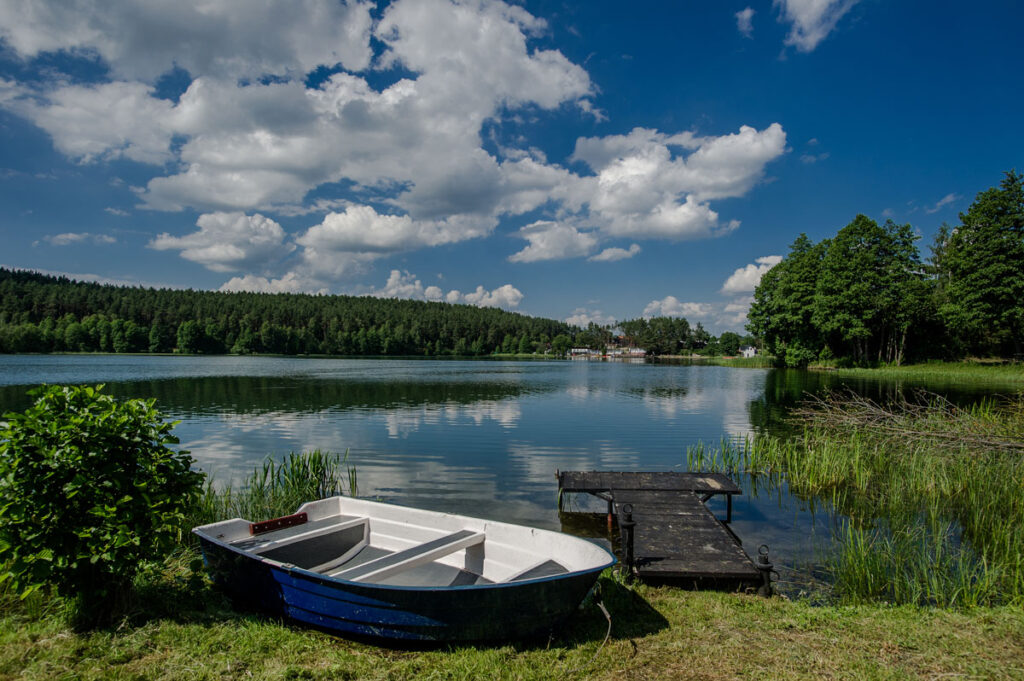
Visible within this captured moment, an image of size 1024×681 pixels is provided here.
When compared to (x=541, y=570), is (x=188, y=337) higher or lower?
higher

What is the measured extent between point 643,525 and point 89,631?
290 inches

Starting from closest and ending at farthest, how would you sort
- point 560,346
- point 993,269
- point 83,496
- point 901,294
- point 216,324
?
point 83,496, point 993,269, point 901,294, point 216,324, point 560,346

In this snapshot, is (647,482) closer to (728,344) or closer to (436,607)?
(436,607)

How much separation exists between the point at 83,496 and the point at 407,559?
10.2 ft

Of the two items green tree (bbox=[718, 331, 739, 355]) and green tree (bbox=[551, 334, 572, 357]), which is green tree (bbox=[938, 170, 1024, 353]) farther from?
green tree (bbox=[551, 334, 572, 357])

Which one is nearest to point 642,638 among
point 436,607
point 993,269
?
point 436,607

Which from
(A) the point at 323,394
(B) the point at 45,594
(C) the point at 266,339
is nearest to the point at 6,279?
(C) the point at 266,339

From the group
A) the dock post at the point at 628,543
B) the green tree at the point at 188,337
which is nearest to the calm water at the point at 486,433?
the dock post at the point at 628,543

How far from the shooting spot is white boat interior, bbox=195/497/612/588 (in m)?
5.75

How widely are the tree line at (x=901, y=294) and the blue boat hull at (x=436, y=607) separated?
182ft

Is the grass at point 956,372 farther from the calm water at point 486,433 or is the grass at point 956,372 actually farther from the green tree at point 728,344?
the green tree at point 728,344

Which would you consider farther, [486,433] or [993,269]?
[993,269]

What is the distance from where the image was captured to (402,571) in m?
5.77

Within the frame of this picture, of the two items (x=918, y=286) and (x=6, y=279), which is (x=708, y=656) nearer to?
(x=918, y=286)
